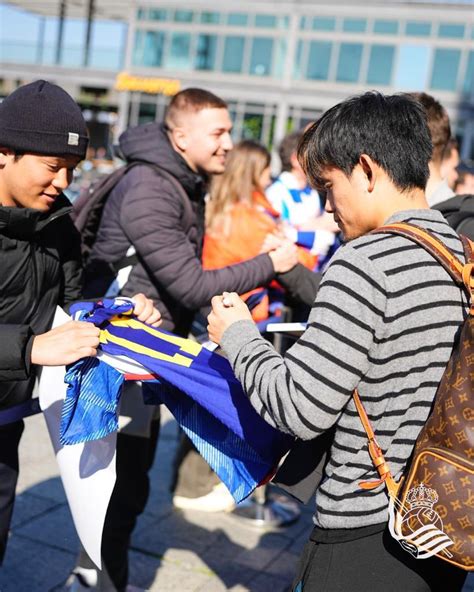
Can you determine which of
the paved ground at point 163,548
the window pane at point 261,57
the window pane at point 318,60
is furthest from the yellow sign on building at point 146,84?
the paved ground at point 163,548

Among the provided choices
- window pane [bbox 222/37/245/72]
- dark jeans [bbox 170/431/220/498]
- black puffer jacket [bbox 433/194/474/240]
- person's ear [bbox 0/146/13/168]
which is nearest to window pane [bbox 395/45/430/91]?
window pane [bbox 222/37/245/72]

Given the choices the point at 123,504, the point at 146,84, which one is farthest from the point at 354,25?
the point at 123,504

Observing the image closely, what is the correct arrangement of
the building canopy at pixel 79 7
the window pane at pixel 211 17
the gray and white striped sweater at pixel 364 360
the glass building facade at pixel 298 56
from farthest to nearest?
the building canopy at pixel 79 7 < the window pane at pixel 211 17 < the glass building facade at pixel 298 56 < the gray and white striped sweater at pixel 364 360

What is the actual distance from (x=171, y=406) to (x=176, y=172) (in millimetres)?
1279

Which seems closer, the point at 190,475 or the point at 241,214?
the point at 241,214

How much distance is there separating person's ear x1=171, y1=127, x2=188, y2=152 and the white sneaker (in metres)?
2.25

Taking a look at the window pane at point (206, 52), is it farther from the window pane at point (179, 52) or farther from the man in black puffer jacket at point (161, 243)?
the man in black puffer jacket at point (161, 243)

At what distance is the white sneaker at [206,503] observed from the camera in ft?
15.7

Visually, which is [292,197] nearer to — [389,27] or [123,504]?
[123,504]

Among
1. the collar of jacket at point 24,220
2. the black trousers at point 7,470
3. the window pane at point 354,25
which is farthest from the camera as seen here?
the window pane at point 354,25

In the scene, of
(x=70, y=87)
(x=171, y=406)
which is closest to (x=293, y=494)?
(x=171, y=406)

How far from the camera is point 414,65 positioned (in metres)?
37.4

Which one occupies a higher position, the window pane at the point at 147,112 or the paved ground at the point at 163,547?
the window pane at the point at 147,112

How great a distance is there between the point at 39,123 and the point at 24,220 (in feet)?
1.03
